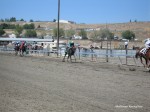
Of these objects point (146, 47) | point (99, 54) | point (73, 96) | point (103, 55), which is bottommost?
point (73, 96)

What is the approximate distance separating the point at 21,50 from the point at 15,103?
35.2 metres

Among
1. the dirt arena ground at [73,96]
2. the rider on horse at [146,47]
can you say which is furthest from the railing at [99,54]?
the dirt arena ground at [73,96]

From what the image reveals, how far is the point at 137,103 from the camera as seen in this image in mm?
9945

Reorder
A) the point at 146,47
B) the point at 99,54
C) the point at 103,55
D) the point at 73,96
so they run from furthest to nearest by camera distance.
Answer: the point at 103,55 < the point at 99,54 < the point at 146,47 < the point at 73,96

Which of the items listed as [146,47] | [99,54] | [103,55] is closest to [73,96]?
[146,47]

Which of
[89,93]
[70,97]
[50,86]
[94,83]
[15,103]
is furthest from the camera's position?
[94,83]

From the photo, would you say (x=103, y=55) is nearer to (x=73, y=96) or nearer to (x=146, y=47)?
(x=146, y=47)

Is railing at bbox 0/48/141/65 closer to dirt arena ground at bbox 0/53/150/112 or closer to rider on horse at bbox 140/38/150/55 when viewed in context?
rider on horse at bbox 140/38/150/55

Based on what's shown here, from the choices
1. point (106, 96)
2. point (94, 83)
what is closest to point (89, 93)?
point (106, 96)

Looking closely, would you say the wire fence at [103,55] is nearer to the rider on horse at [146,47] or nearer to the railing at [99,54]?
the railing at [99,54]

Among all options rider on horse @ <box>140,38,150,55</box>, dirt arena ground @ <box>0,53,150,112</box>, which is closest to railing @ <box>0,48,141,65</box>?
rider on horse @ <box>140,38,150,55</box>

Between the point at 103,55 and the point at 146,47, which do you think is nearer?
the point at 146,47

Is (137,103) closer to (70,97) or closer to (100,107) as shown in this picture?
(100,107)

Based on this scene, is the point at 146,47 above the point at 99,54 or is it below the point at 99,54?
above
